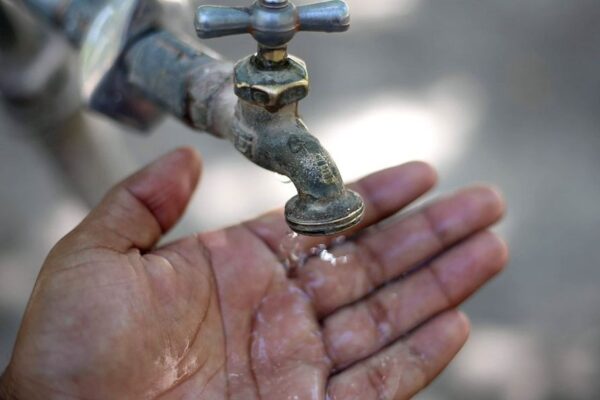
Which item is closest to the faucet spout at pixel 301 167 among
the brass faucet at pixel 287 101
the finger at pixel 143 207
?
the brass faucet at pixel 287 101

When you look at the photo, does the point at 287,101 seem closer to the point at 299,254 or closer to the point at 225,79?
the point at 225,79

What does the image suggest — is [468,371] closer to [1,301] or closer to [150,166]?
[150,166]

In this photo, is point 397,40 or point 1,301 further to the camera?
point 397,40

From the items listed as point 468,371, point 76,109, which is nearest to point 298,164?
point 76,109

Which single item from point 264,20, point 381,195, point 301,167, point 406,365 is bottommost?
point 406,365

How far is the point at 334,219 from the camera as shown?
70 centimetres

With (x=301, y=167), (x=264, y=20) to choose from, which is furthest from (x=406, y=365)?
(x=264, y=20)

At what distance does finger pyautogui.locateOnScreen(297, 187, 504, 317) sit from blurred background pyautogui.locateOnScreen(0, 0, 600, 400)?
13.6 inches

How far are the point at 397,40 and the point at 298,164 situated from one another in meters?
1.12

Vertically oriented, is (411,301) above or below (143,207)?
below

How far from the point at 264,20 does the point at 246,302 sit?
419 mm

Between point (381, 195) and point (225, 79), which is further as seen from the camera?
point (381, 195)

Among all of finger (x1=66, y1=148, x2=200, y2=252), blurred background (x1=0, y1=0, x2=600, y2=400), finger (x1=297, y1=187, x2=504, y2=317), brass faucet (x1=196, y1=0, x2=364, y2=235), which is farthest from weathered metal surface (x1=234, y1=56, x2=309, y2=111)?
blurred background (x1=0, y1=0, x2=600, y2=400)

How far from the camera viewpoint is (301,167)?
0.72 meters
